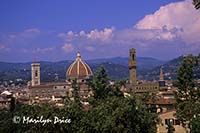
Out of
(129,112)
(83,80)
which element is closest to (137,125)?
(129,112)

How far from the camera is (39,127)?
103 ft

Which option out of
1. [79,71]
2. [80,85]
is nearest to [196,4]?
[80,85]

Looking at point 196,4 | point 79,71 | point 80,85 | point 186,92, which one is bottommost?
point 80,85

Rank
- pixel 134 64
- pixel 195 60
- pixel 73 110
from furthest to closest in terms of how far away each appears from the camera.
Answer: pixel 134 64, pixel 73 110, pixel 195 60

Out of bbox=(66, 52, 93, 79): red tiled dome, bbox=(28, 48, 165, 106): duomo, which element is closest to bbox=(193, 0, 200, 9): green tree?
bbox=(28, 48, 165, 106): duomo

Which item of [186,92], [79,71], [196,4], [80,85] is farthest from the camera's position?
[79,71]

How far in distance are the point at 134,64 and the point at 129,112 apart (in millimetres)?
67125

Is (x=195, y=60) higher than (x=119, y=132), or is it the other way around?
(x=195, y=60)

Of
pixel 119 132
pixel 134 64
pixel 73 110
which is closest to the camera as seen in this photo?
pixel 119 132

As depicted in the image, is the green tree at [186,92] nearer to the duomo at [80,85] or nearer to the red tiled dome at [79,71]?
the duomo at [80,85]

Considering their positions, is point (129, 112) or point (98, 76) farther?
point (98, 76)

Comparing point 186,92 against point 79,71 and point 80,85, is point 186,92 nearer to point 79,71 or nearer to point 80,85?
point 80,85

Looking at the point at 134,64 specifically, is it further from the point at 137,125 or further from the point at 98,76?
the point at 137,125

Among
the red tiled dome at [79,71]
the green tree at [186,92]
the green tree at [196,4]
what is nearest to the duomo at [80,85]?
the red tiled dome at [79,71]
